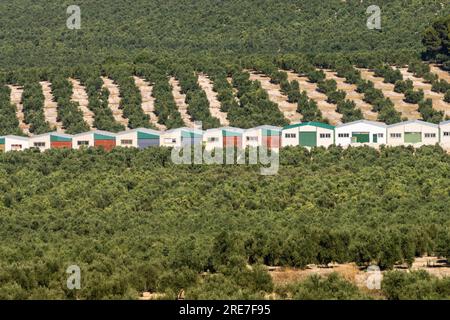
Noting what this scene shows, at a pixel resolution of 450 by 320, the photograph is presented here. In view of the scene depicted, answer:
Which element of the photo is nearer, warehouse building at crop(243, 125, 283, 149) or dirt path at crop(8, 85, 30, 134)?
warehouse building at crop(243, 125, 283, 149)

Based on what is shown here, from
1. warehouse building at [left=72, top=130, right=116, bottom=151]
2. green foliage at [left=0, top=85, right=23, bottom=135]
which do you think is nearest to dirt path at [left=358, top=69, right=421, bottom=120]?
warehouse building at [left=72, top=130, right=116, bottom=151]

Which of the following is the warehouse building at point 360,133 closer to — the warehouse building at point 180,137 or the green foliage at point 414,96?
the warehouse building at point 180,137

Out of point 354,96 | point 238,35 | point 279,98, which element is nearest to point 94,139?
point 279,98

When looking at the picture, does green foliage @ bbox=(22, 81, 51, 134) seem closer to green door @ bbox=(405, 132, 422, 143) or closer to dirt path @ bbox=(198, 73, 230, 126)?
dirt path @ bbox=(198, 73, 230, 126)

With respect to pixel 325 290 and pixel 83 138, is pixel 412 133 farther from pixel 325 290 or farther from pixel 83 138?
pixel 325 290

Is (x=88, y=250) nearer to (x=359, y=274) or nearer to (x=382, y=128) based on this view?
(x=359, y=274)
